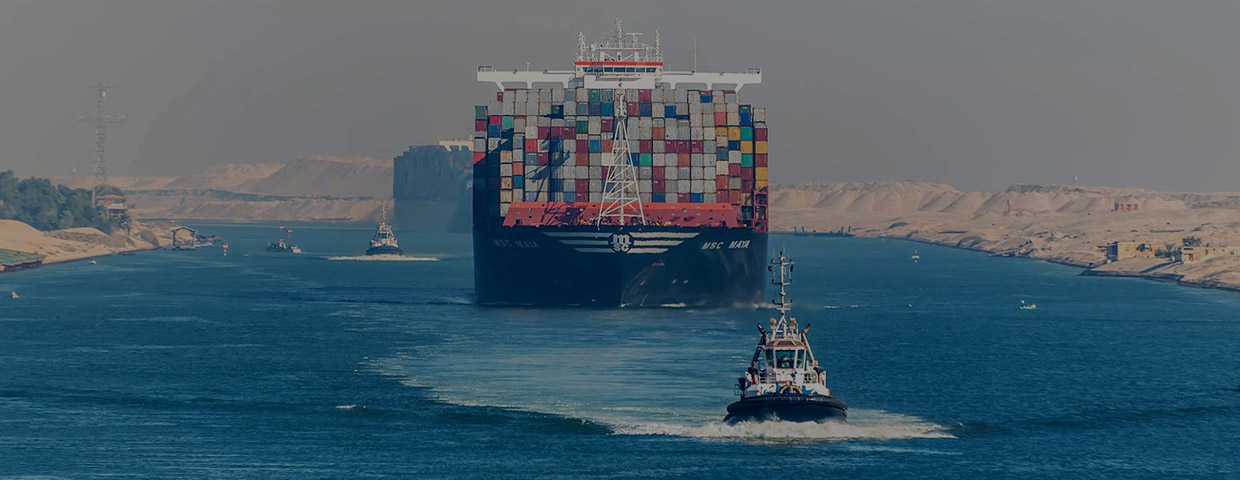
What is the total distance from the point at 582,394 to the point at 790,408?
2093 centimetres

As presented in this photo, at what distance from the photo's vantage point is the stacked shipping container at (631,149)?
153 m

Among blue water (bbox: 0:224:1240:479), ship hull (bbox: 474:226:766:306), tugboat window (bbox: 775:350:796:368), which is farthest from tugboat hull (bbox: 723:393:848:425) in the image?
ship hull (bbox: 474:226:766:306)

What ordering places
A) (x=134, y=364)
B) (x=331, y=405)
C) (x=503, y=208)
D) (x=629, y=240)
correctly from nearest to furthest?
(x=331, y=405)
(x=134, y=364)
(x=629, y=240)
(x=503, y=208)

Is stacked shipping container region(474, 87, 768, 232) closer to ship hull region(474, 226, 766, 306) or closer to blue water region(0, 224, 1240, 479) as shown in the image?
ship hull region(474, 226, 766, 306)

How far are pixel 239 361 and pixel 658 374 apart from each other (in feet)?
95.0

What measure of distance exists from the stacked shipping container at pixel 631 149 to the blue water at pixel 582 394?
11085 mm

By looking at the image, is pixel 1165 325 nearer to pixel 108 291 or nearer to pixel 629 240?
pixel 629 240

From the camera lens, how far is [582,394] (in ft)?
318

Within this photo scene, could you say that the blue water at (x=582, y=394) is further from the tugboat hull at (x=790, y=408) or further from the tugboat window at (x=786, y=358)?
the tugboat window at (x=786, y=358)

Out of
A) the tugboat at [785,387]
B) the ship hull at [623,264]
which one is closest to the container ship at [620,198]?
the ship hull at [623,264]

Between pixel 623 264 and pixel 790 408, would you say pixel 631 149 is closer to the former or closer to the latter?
pixel 623 264

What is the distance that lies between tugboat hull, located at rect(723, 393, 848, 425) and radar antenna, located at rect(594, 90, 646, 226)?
2564 inches

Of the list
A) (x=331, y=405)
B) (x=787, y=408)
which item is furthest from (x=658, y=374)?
(x=787, y=408)

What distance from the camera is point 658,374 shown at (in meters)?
105
